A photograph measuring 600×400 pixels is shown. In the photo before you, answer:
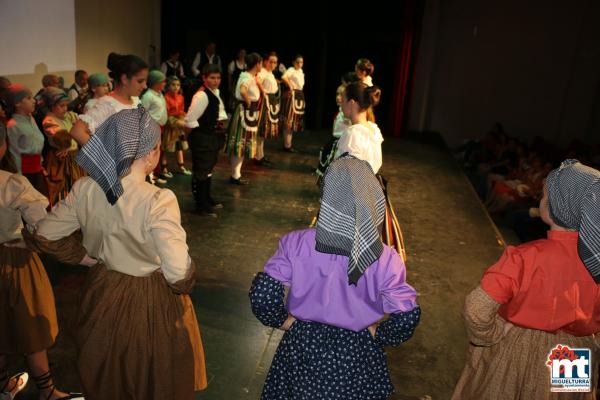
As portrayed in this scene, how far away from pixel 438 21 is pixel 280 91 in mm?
3920

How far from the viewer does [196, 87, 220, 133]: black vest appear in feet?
13.0

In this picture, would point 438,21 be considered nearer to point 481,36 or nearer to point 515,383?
point 481,36

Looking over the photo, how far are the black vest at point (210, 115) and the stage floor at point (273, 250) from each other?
80 cm

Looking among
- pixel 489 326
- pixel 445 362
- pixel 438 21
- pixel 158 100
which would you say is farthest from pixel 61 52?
pixel 438 21

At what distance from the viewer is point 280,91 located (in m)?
7.17

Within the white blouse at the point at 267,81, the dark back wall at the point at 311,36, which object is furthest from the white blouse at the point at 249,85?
the dark back wall at the point at 311,36

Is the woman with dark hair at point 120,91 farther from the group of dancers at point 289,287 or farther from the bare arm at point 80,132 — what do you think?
the group of dancers at point 289,287

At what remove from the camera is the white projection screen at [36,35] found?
4.42 m

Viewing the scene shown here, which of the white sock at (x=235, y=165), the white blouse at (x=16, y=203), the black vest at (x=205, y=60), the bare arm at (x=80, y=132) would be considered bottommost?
the white sock at (x=235, y=165)

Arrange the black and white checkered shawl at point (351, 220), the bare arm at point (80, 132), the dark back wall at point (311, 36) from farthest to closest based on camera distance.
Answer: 1. the dark back wall at point (311, 36)
2. the bare arm at point (80, 132)
3. the black and white checkered shawl at point (351, 220)

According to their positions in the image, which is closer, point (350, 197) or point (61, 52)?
point (350, 197)

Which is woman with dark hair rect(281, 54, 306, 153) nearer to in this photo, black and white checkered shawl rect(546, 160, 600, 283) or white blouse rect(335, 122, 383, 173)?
white blouse rect(335, 122, 383, 173)

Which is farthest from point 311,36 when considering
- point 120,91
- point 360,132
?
point 120,91

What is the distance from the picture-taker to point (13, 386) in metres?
2.12
